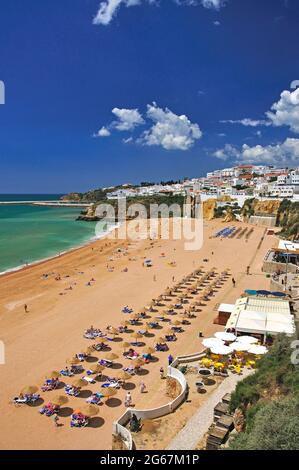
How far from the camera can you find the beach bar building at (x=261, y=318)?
43.6 ft

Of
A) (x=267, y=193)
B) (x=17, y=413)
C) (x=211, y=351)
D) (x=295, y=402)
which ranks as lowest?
(x=17, y=413)

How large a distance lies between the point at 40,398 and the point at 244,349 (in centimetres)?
679

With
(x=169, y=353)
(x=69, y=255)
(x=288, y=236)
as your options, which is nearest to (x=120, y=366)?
(x=169, y=353)

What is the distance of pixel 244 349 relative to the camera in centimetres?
1191

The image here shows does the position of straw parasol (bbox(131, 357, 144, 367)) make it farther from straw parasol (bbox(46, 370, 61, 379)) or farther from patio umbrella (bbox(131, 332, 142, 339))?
straw parasol (bbox(46, 370, 61, 379))

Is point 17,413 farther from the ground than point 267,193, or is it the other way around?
point 267,193

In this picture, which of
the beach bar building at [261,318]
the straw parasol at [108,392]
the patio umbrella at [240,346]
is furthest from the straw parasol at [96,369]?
the beach bar building at [261,318]

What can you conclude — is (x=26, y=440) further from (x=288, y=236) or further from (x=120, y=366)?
(x=288, y=236)

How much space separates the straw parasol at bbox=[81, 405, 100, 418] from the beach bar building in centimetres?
618

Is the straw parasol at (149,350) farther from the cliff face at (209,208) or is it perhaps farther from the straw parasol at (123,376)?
the cliff face at (209,208)

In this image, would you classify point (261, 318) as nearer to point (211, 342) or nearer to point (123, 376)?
point (211, 342)

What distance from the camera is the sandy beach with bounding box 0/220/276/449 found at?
9633 mm

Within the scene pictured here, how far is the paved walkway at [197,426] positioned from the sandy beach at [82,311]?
174 cm
